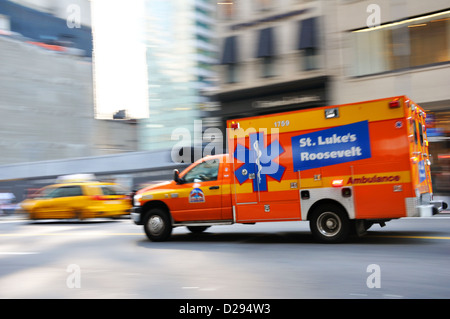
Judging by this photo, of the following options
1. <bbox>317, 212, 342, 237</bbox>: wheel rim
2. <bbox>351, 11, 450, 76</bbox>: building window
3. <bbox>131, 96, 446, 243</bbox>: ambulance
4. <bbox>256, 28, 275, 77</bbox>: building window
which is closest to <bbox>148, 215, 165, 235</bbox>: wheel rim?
<bbox>131, 96, 446, 243</bbox>: ambulance

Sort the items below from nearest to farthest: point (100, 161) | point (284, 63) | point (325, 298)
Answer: point (325, 298) < point (284, 63) < point (100, 161)

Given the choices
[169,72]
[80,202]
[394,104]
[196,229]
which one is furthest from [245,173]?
[169,72]

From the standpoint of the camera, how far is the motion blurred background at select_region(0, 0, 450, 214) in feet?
65.3

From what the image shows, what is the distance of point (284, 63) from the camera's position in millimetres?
23219

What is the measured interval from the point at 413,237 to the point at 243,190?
3.46 meters

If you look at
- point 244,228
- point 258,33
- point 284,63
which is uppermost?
point 258,33

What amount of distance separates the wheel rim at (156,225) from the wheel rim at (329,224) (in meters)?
3.62

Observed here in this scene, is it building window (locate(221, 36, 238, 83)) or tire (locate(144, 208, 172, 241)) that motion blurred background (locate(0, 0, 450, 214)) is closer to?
building window (locate(221, 36, 238, 83))

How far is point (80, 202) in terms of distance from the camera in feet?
58.0

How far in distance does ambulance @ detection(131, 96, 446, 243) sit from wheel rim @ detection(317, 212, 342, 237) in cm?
2

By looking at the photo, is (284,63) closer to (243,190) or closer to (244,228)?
(244,228)

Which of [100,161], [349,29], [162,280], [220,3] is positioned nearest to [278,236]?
[162,280]

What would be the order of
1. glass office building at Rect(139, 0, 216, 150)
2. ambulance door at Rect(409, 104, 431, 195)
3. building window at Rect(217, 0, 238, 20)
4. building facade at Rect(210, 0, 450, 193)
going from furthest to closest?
glass office building at Rect(139, 0, 216, 150), building window at Rect(217, 0, 238, 20), building facade at Rect(210, 0, 450, 193), ambulance door at Rect(409, 104, 431, 195)

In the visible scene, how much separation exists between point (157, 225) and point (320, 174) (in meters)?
3.98
